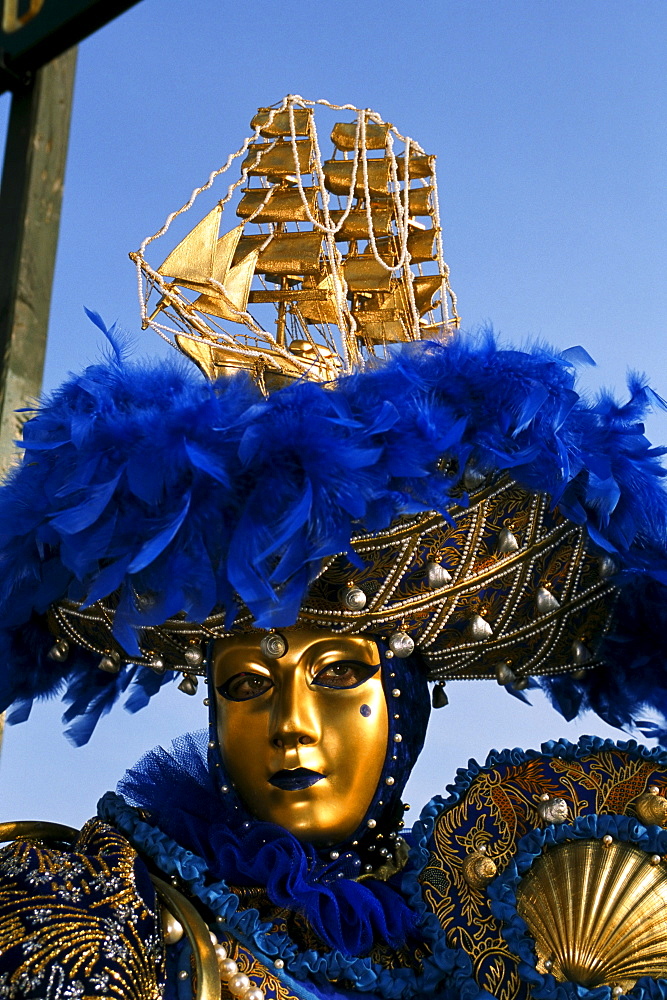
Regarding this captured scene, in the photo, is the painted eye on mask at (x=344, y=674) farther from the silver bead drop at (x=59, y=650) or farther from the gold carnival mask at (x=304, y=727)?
the silver bead drop at (x=59, y=650)

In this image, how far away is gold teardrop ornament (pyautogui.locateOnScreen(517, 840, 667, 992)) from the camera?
1.87m

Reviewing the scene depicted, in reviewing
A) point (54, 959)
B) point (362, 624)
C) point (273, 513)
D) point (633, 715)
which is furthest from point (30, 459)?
point (633, 715)

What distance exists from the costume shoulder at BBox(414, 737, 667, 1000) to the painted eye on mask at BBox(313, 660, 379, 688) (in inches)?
10.0

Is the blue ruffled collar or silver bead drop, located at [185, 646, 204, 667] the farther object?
silver bead drop, located at [185, 646, 204, 667]

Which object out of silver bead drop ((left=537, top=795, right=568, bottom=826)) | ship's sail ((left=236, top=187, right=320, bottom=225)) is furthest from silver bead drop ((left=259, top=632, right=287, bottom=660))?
ship's sail ((left=236, top=187, right=320, bottom=225))

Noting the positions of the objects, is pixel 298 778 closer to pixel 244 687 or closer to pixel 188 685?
pixel 244 687

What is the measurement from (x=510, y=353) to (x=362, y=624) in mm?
540

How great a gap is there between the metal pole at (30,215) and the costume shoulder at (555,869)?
1.04 meters

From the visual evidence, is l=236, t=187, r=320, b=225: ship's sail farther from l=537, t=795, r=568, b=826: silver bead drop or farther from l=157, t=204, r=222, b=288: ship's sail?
l=537, t=795, r=568, b=826: silver bead drop

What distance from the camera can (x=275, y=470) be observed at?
1.85 m

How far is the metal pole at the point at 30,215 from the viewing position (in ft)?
5.82

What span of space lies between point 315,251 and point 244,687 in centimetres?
120

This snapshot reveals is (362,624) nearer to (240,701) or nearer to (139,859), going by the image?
(240,701)

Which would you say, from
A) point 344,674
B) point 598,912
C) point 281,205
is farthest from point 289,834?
point 281,205
